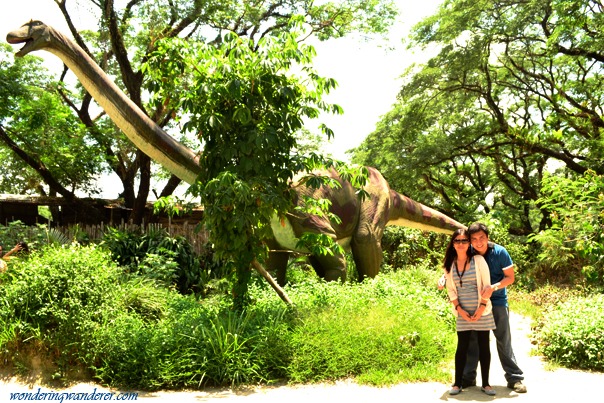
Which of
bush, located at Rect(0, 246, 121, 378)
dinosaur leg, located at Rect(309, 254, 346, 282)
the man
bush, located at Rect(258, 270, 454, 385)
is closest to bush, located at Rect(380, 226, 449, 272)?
dinosaur leg, located at Rect(309, 254, 346, 282)

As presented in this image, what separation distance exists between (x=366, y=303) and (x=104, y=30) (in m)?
11.0

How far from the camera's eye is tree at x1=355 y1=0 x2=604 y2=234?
13375 millimetres

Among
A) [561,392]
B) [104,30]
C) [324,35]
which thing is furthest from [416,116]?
[561,392]

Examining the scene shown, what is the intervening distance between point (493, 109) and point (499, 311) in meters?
12.0

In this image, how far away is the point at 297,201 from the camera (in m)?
7.37

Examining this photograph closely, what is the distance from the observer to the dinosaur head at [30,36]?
553 centimetres

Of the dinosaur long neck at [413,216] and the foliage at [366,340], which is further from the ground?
the dinosaur long neck at [413,216]

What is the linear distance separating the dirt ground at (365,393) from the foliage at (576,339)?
37 cm

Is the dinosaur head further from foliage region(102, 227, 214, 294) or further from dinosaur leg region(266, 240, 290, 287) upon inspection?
foliage region(102, 227, 214, 294)

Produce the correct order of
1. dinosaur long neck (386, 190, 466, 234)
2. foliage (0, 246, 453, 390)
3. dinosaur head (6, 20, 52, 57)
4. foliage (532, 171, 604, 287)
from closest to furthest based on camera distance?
foliage (0, 246, 453, 390) < dinosaur head (6, 20, 52, 57) < foliage (532, 171, 604, 287) < dinosaur long neck (386, 190, 466, 234)

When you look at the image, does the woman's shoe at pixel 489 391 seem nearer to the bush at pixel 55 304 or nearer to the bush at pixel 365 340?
the bush at pixel 365 340

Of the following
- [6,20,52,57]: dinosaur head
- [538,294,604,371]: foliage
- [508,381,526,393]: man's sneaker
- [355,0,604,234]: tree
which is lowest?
[508,381,526,393]: man's sneaker

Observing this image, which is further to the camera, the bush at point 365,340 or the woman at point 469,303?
the bush at point 365,340

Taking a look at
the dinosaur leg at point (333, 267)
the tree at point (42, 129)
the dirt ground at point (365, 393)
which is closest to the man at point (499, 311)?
the dirt ground at point (365, 393)
